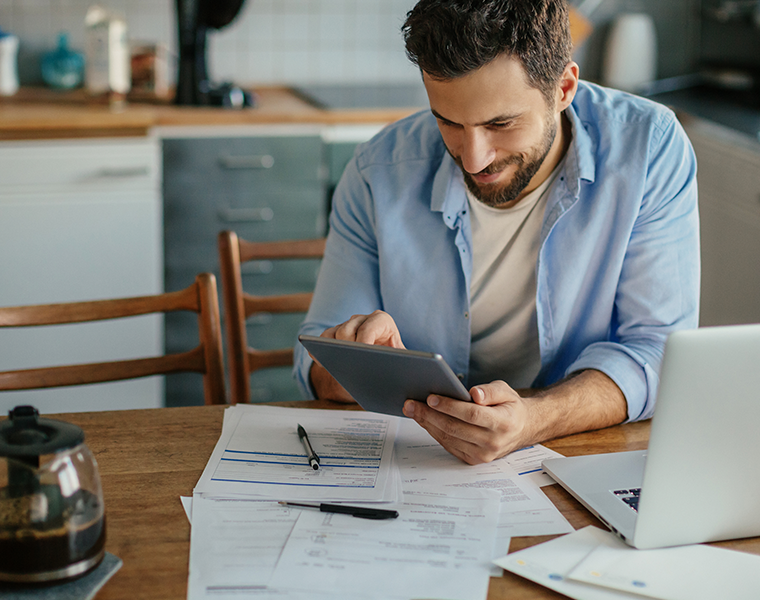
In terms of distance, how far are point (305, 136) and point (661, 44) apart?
172 cm

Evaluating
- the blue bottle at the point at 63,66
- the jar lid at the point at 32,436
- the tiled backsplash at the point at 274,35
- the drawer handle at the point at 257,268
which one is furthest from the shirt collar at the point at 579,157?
the blue bottle at the point at 63,66

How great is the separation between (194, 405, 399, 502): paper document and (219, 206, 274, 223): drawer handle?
58.3 inches

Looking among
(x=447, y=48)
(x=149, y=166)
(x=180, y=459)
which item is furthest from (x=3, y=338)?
(x=447, y=48)

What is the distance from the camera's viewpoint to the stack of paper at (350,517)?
84 cm

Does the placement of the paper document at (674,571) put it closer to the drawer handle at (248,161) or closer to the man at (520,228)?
the man at (520,228)

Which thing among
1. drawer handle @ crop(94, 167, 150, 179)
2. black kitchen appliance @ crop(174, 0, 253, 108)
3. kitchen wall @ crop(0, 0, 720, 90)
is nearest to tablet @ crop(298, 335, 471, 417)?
drawer handle @ crop(94, 167, 150, 179)

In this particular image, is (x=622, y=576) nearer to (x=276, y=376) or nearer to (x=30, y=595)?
(x=30, y=595)

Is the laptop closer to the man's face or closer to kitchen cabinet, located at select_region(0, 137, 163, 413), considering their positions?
the man's face

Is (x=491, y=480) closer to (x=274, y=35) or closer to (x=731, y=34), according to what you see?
(x=274, y=35)

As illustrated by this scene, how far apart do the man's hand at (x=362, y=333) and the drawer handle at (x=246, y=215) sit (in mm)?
1440

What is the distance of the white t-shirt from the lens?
4.82 feet

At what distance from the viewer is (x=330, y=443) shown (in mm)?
1131

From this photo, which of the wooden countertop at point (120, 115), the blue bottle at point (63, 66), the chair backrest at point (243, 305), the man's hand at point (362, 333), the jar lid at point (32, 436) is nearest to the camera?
the jar lid at point (32, 436)

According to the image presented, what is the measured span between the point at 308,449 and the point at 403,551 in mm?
245
